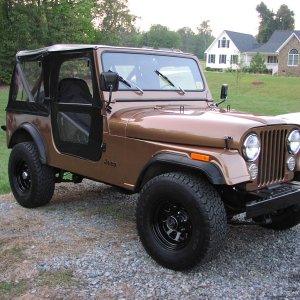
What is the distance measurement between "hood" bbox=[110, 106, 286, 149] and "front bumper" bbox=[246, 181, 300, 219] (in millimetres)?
461

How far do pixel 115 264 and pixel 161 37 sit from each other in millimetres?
89955

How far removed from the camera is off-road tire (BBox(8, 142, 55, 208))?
5223mm

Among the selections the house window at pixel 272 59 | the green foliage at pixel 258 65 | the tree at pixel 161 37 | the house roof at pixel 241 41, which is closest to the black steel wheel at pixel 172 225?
the green foliage at pixel 258 65

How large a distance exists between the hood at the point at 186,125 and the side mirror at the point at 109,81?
256 mm

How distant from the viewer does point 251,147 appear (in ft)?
11.5

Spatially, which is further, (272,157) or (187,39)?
(187,39)

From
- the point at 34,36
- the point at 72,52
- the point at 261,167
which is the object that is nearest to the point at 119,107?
the point at 72,52

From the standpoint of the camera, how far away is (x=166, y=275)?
3.64m

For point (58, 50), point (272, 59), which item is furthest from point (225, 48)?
point (58, 50)

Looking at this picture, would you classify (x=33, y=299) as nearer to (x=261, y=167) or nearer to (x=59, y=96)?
(x=261, y=167)

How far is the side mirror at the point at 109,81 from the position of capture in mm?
4098

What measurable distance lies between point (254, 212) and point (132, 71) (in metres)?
2.06

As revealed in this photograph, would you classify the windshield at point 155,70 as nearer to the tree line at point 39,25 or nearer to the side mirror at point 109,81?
the side mirror at point 109,81

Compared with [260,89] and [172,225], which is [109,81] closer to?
[172,225]
